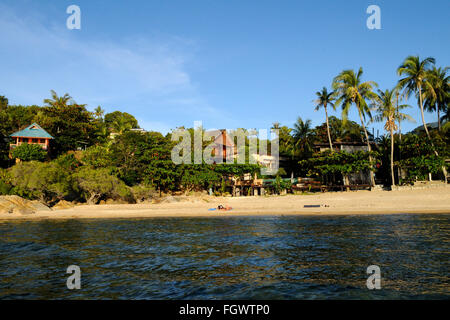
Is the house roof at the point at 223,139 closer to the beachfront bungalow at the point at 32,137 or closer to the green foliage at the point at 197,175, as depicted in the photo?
the green foliage at the point at 197,175

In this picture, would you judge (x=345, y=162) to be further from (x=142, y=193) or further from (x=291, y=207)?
(x=142, y=193)

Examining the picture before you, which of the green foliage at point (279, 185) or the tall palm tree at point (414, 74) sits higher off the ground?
the tall palm tree at point (414, 74)

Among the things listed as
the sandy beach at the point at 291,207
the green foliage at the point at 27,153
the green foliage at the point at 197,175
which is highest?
the green foliage at the point at 27,153

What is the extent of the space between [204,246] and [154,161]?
22.7m

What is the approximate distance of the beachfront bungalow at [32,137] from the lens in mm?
37588

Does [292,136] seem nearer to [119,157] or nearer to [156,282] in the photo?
[119,157]

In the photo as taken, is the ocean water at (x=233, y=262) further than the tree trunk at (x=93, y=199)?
No

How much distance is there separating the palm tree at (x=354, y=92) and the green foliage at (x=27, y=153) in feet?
Result: 124

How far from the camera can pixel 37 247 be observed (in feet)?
43.5

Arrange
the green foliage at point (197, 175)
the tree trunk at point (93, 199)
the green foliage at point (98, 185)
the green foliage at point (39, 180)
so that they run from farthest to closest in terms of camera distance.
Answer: the green foliage at point (197, 175)
the tree trunk at point (93, 199)
the green foliage at point (98, 185)
the green foliage at point (39, 180)

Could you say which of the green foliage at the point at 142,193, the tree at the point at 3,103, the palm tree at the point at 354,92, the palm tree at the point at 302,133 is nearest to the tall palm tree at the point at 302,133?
the palm tree at the point at 302,133

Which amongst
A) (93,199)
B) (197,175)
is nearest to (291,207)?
(197,175)
